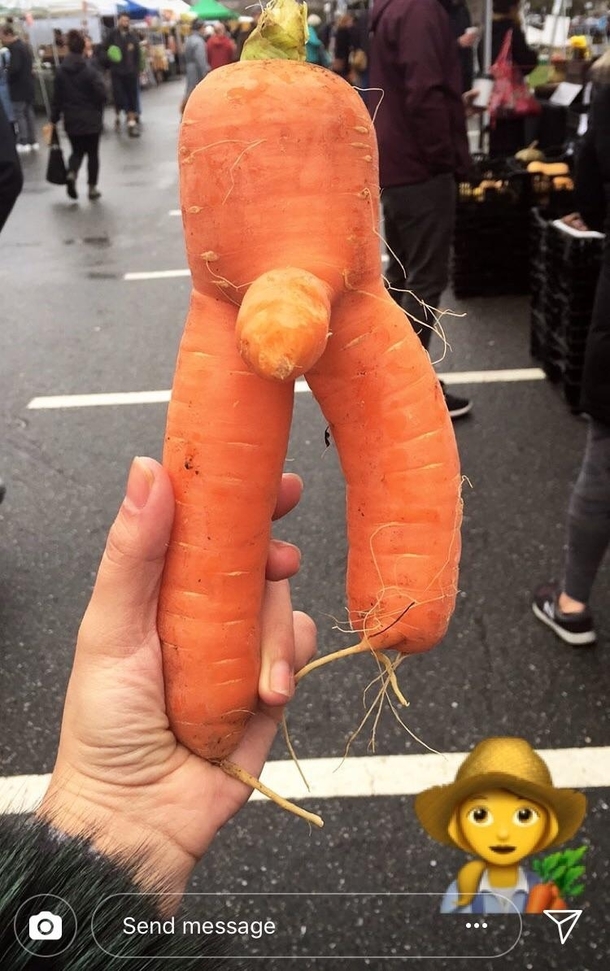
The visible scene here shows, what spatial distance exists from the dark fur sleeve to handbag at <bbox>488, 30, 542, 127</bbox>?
5794 mm

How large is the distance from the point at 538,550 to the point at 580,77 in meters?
4.68

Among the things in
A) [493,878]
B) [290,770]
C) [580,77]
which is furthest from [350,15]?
[493,878]

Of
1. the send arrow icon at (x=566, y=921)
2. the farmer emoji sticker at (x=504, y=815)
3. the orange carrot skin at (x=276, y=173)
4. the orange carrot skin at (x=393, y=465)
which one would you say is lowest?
the send arrow icon at (x=566, y=921)

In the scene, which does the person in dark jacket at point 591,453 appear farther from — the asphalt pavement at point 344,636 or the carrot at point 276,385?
the carrot at point 276,385

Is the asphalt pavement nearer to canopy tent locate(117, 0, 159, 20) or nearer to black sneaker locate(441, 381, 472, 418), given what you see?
black sneaker locate(441, 381, 472, 418)

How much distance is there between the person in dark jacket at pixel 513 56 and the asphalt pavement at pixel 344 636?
2153mm

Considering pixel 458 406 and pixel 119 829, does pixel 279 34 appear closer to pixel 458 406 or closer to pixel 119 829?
pixel 119 829

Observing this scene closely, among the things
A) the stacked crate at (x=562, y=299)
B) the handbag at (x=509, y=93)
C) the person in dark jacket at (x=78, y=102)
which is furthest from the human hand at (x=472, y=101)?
the person in dark jacket at (x=78, y=102)

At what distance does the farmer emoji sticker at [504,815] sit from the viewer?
1142 millimetres

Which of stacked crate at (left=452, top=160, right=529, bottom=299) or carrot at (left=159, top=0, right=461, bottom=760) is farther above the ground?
carrot at (left=159, top=0, right=461, bottom=760)

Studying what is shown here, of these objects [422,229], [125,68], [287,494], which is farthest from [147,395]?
[125,68]

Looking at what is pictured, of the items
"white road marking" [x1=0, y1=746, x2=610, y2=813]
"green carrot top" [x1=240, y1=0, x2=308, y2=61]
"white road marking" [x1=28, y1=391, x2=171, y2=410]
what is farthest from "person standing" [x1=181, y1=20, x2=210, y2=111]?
"green carrot top" [x1=240, y1=0, x2=308, y2=61]

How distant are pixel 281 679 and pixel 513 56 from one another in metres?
5.74

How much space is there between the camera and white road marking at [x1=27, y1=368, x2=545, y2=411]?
3.57 meters
